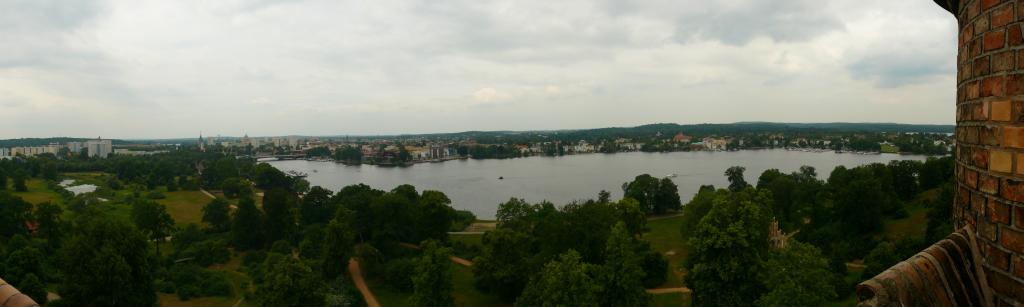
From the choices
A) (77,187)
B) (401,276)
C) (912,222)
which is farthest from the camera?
(77,187)

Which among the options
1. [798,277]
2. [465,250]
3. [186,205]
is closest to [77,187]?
[186,205]

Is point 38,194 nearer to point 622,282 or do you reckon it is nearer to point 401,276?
point 401,276

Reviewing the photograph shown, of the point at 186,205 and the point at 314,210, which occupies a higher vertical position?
the point at 314,210

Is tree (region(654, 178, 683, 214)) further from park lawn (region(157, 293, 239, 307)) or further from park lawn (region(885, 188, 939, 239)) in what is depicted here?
park lawn (region(157, 293, 239, 307))

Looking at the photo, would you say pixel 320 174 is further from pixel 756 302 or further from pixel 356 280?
pixel 756 302

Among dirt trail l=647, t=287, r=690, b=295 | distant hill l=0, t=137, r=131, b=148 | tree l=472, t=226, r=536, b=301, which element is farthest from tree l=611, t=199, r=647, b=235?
distant hill l=0, t=137, r=131, b=148

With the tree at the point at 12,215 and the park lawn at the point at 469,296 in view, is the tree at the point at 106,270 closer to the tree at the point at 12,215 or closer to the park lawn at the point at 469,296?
the park lawn at the point at 469,296
